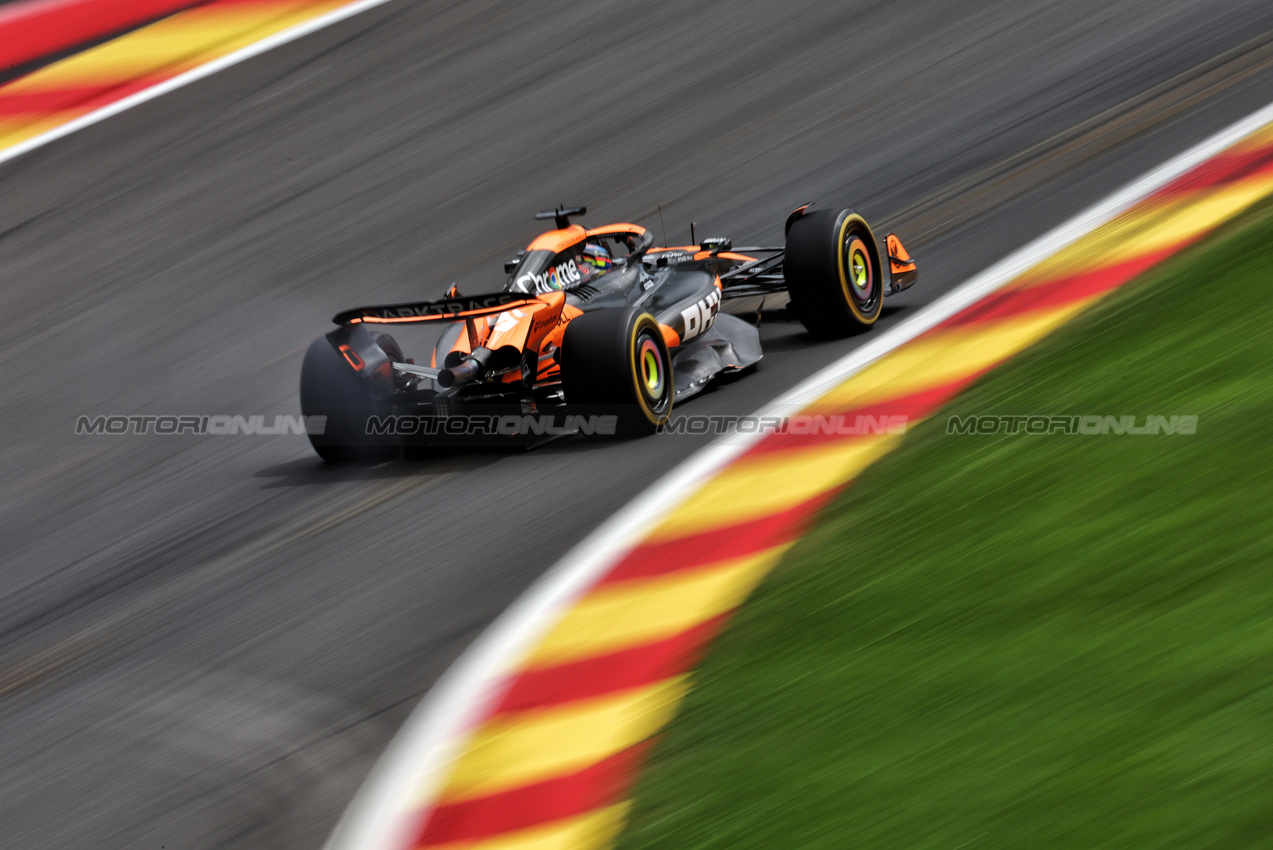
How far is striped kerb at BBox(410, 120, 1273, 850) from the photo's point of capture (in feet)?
12.1

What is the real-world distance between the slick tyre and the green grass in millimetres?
2837

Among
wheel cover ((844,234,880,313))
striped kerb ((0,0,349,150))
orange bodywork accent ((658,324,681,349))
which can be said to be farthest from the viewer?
striped kerb ((0,0,349,150))

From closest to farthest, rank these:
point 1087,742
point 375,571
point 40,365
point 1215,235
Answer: point 1087,742, point 375,571, point 1215,235, point 40,365

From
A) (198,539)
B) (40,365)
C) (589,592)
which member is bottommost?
(589,592)

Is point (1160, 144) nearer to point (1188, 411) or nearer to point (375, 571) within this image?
point (1188, 411)

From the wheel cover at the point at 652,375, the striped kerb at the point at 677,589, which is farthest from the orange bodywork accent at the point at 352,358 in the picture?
the striped kerb at the point at 677,589

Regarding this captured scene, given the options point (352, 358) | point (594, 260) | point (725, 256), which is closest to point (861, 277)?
point (725, 256)

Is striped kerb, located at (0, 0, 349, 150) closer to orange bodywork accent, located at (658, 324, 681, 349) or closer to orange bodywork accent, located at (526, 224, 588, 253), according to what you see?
orange bodywork accent, located at (526, 224, 588, 253)

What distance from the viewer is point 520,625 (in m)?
4.92

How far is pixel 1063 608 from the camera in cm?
385

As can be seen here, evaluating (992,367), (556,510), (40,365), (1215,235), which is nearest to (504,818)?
(556,510)

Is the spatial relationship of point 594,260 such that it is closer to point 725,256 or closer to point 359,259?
point 725,256

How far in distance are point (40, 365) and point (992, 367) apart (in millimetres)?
7102

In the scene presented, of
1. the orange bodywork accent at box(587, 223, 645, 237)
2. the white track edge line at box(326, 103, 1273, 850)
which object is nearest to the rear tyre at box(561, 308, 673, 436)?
the white track edge line at box(326, 103, 1273, 850)
